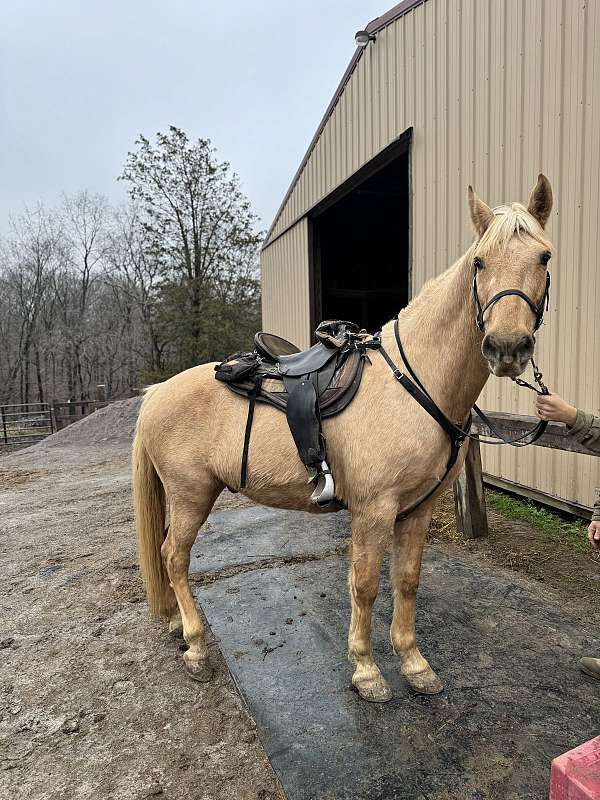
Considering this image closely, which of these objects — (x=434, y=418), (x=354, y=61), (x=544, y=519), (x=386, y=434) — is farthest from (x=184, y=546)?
(x=354, y=61)

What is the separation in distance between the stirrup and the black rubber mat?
918 mm

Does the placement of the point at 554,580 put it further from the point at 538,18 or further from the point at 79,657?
the point at 538,18

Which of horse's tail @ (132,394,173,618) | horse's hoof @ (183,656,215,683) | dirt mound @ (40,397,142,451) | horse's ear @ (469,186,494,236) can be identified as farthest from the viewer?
dirt mound @ (40,397,142,451)

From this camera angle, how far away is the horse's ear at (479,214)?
164 cm

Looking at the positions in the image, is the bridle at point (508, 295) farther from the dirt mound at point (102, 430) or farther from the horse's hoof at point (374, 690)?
the dirt mound at point (102, 430)

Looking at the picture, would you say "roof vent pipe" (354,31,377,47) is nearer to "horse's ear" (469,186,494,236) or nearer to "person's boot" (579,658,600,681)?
"horse's ear" (469,186,494,236)

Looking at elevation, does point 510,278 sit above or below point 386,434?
above

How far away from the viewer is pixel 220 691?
2.19m

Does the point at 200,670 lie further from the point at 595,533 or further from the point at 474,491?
the point at 474,491

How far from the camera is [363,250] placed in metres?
11.2

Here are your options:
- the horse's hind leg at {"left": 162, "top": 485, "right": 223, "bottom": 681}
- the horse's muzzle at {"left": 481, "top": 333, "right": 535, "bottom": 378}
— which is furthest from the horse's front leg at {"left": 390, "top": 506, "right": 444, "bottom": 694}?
the horse's hind leg at {"left": 162, "top": 485, "right": 223, "bottom": 681}

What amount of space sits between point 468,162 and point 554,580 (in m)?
4.30

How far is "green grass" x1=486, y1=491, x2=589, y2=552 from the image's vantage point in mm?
3884

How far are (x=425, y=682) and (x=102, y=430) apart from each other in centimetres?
1121
